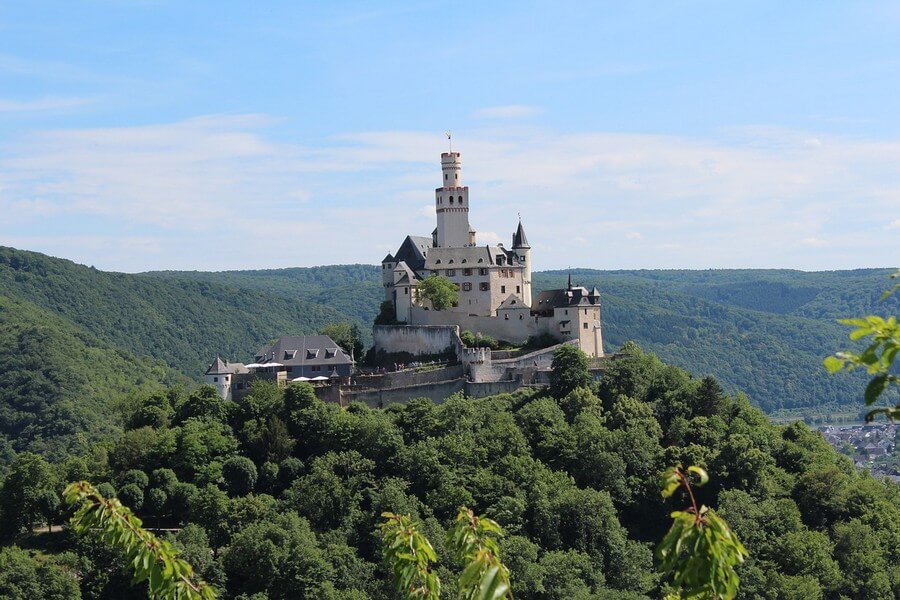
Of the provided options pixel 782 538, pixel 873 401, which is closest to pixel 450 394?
pixel 782 538

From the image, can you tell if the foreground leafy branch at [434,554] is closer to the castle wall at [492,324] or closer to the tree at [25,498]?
the tree at [25,498]

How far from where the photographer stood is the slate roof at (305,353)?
7200 centimetres

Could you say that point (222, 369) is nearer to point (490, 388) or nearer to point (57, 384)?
point (490, 388)

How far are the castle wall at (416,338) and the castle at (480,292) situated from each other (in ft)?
0.53

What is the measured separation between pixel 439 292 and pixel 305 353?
9.11 meters

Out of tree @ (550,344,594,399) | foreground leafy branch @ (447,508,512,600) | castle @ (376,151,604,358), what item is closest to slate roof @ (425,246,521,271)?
castle @ (376,151,604,358)

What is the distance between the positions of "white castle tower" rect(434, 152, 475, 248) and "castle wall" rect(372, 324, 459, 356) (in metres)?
5.67

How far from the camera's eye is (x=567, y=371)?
67562 mm

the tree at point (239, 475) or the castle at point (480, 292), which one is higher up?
the castle at point (480, 292)

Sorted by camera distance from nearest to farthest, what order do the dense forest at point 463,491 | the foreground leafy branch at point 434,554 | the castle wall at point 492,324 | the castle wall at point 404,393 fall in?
the foreground leafy branch at point 434,554 → the dense forest at point 463,491 → the castle wall at point 404,393 → the castle wall at point 492,324

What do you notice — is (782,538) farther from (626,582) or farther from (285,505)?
A: (285,505)

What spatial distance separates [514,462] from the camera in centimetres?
6344

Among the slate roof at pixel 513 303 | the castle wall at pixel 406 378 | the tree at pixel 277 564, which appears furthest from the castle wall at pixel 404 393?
the tree at pixel 277 564

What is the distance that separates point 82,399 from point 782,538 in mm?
86036
